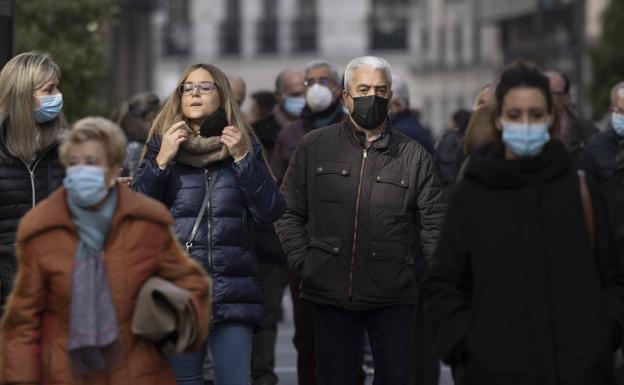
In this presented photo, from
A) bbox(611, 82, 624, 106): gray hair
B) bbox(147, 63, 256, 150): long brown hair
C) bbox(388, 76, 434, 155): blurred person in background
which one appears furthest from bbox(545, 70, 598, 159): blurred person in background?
bbox(147, 63, 256, 150): long brown hair

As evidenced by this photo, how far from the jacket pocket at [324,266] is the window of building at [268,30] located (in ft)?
229

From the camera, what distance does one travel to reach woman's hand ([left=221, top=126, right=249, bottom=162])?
9.30 metres

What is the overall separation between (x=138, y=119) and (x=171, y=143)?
5088mm

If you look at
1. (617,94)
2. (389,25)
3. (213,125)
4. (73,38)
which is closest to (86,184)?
(213,125)

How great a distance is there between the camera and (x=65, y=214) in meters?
7.26

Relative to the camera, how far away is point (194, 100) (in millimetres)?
9531

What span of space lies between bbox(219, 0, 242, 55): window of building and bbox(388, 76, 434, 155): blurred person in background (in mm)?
65562

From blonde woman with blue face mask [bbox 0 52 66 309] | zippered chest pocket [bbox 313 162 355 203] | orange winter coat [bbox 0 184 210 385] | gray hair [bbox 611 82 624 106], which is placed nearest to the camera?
orange winter coat [bbox 0 184 210 385]

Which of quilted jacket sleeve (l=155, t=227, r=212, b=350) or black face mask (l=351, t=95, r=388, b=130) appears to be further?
black face mask (l=351, t=95, r=388, b=130)

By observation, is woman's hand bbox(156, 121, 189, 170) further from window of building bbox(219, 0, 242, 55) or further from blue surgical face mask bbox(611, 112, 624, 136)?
window of building bbox(219, 0, 242, 55)

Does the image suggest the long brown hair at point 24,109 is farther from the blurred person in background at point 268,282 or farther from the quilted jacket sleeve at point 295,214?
the blurred person in background at point 268,282

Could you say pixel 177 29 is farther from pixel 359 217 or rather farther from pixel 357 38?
pixel 359 217

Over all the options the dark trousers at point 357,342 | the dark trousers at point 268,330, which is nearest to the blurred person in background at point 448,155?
the dark trousers at point 268,330

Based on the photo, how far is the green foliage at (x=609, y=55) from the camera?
116 ft
